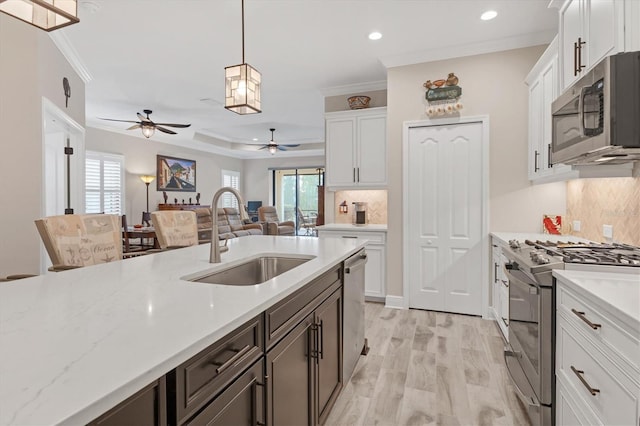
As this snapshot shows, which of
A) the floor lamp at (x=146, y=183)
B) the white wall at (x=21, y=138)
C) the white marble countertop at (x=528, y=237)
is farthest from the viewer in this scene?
the floor lamp at (x=146, y=183)

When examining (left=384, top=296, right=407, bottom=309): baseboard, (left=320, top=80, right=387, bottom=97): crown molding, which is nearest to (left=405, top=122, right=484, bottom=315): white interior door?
(left=384, top=296, right=407, bottom=309): baseboard

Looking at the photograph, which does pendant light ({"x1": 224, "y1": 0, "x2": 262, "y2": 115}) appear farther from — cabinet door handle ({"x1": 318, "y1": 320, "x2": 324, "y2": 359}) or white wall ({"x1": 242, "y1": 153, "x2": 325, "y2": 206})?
white wall ({"x1": 242, "y1": 153, "x2": 325, "y2": 206})

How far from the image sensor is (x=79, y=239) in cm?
220

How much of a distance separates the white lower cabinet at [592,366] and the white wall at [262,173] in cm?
980

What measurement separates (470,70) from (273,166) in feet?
26.9

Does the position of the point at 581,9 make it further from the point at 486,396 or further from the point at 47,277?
the point at 47,277

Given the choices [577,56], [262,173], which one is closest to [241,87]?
[577,56]

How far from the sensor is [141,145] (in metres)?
7.93

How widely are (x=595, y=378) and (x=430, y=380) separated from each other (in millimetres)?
1234

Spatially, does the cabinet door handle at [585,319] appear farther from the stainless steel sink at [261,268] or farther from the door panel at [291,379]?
the stainless steel sink at [261,268]

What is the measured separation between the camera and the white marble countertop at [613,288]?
1142 mm

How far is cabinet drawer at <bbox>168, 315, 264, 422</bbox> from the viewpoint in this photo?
80 cm

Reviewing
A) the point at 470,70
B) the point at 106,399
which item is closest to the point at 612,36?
the point at 470,70

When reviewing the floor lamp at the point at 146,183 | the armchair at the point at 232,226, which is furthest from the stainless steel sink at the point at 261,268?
the floor lamp at the point at 146,183
